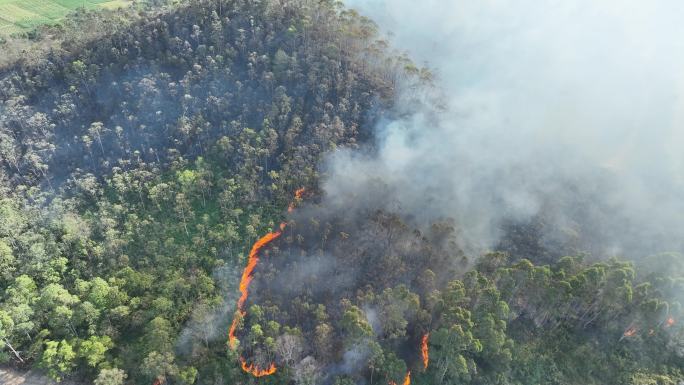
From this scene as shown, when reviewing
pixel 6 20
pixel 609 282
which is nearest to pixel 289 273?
pixel 609 282

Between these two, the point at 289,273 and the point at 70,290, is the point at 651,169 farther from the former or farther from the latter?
the point at 70,290

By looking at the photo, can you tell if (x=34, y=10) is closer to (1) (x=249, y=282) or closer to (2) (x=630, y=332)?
(1) (x=249, y=282)

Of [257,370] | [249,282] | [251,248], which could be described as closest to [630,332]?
[257,370]

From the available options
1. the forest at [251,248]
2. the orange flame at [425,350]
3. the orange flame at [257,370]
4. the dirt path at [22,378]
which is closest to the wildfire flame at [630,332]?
the forest at [251,248]

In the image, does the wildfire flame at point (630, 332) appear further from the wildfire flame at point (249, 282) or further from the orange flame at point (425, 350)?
the wildfire flame at point (249, 282)

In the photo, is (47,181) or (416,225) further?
(47,181)
